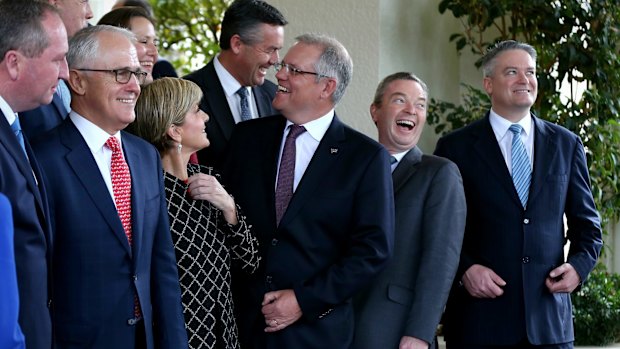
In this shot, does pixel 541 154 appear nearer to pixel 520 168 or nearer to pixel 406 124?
pixel 520 168

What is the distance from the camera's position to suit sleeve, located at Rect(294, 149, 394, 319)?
3.58m

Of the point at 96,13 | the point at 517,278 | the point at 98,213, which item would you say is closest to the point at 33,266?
the point at 98,213

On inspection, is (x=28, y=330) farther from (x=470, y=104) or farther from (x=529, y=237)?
(x=470, y=104)

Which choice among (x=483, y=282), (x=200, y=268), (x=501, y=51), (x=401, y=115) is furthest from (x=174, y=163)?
(x=501, y=51)

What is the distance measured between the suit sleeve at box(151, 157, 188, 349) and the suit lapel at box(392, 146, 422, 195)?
0.95 meters

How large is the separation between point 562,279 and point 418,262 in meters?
0.61

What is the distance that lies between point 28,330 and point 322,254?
1.19 metres

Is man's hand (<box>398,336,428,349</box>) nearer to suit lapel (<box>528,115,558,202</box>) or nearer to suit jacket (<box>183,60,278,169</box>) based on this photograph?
suit lapel (<box>528,115,558,202</box>)

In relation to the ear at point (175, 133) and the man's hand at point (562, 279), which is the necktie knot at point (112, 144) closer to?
the ear at point (175, 133)

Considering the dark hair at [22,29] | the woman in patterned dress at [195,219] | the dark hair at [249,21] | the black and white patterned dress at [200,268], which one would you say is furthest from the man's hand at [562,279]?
the dark hair at [22,29]

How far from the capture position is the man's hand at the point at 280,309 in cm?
360

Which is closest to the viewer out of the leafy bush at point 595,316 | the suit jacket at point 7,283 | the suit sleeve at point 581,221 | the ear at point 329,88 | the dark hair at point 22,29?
the suit jacket at point 7,283

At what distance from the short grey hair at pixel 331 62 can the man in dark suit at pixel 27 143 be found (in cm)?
111

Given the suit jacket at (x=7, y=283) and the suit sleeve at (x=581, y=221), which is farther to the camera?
the suit sleeve at (x=581, y=221)
